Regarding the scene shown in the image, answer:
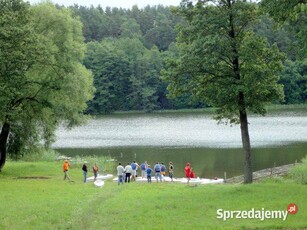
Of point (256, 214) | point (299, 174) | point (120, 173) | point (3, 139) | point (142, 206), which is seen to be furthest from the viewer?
point (3, 139)

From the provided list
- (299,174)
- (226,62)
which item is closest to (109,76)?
(299,174)

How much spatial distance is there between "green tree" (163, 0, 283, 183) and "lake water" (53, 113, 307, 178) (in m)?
15.9

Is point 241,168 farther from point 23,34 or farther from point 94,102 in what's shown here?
point 94,102

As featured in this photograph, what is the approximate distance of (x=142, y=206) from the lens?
1825cm

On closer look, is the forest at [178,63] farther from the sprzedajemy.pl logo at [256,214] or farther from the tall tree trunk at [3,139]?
the sprzedajemy.pl logo at [256,214]

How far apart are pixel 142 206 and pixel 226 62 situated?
937 centimetres

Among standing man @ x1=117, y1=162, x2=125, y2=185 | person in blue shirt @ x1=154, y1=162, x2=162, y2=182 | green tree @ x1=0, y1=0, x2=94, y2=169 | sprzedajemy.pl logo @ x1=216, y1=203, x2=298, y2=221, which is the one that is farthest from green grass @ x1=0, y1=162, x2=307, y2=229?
green tree @ x1=0, y1=0, x2=94, y2=169

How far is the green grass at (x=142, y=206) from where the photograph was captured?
49.9ft

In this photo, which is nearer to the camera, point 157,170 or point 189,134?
point 157,170

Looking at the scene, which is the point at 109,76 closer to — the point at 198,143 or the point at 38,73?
the point at 198,143

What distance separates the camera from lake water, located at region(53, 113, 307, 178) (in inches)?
1757

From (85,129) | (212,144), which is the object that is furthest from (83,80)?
(85,129)

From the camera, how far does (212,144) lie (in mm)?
58219

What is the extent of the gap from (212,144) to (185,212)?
4191 centimetres
